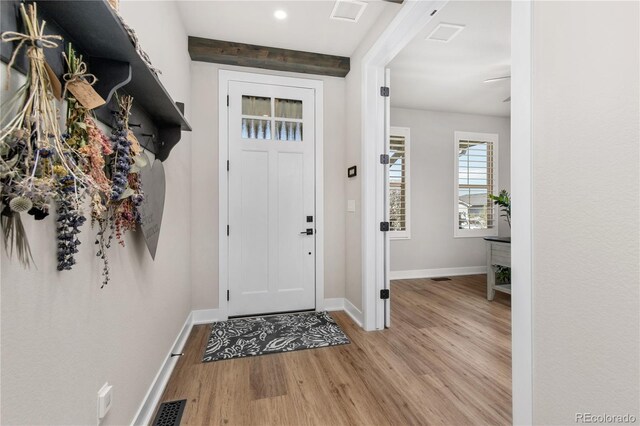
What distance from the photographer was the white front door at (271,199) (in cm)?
300

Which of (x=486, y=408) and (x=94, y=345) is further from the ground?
(x=94, y=345)

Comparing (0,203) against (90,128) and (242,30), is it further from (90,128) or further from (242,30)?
(242,30)

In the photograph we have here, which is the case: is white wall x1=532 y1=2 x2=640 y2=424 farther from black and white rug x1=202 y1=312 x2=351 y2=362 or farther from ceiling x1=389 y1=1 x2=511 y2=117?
black and white rug x1=202 y1=312 x2=351 y2=362

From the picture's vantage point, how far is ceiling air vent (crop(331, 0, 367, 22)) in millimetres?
2268

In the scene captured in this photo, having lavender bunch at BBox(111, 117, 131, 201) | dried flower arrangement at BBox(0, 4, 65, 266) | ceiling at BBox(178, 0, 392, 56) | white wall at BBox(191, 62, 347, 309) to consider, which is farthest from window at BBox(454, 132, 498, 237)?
dried flower arrangement at BBox(0, 4, 65, 266)

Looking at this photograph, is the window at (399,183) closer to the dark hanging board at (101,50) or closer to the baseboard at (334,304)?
the baseboard at (334,304)

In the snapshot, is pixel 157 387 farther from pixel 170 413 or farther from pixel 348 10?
pixel 348 10

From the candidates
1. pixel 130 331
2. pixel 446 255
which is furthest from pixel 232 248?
pixel 446 255

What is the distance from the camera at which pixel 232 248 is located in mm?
2986

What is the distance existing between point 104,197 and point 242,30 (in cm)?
226

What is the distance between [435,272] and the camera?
487 cm

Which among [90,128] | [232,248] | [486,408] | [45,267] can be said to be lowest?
[486,408]

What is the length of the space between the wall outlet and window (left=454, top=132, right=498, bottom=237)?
4.99 metres

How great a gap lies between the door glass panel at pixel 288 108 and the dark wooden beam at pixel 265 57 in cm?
33
